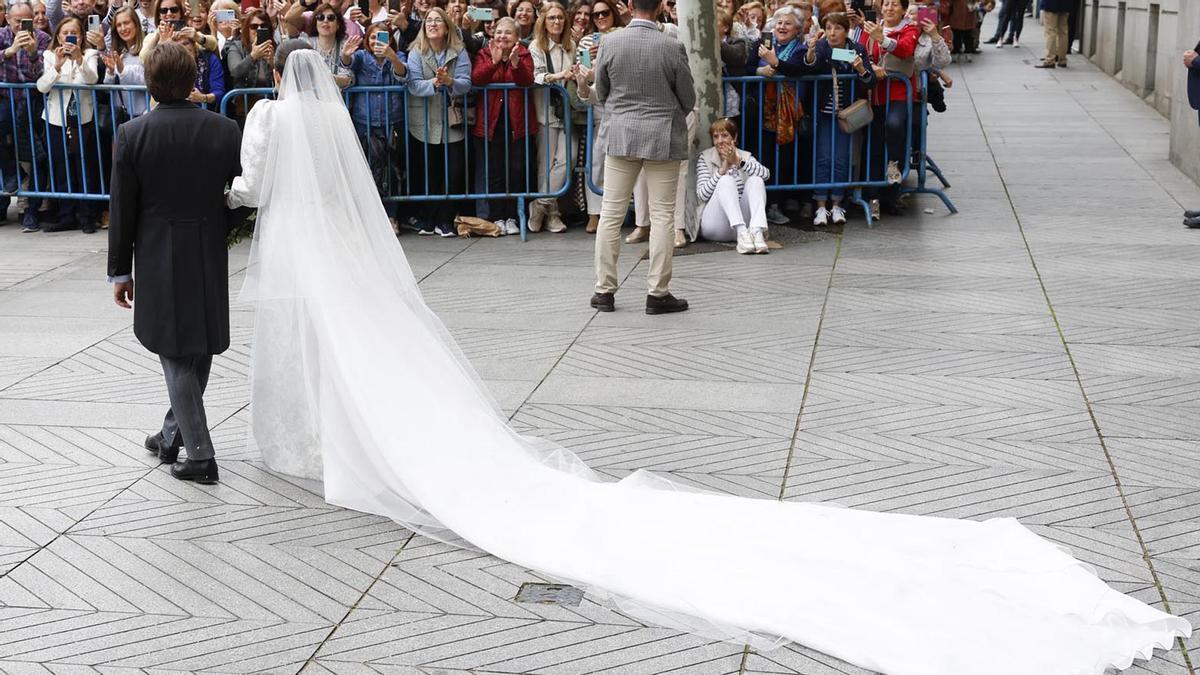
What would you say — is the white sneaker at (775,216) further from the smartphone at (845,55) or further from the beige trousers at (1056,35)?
the beige trousers at (1056,35)

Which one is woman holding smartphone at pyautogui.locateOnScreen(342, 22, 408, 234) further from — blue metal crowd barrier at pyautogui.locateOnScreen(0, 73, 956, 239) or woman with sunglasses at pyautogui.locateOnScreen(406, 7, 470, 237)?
woman with sunglasses at pyautogui.locateOnScreen(406, 7, 470, 237)

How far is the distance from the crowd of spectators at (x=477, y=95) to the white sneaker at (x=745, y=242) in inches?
13.3

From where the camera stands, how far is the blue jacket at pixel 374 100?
12.0m

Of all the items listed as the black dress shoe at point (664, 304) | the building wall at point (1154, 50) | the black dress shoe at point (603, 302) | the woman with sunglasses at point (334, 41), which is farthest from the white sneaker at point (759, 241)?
the building wall at point (1154, 50)

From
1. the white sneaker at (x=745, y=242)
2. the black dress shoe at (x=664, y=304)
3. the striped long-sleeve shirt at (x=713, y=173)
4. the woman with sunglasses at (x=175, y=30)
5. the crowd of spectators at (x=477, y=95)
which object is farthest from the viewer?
the crowd of spectators at (x=477, y=95)

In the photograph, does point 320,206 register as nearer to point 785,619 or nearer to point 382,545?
point 382,545

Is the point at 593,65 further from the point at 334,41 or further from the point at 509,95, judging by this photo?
the point at 334,41

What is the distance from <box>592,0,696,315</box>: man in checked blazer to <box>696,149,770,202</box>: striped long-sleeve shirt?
213 cm

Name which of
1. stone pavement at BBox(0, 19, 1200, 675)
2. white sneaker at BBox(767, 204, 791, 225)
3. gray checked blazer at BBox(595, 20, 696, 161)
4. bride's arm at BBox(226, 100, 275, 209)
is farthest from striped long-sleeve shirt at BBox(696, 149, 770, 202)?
bride's arm at BBox(226, 100, 275, 209)

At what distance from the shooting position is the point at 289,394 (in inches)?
248

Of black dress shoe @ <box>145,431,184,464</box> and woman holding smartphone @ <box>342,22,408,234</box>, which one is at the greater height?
woman holding smartphone @ <box>342,22,408,234</box>

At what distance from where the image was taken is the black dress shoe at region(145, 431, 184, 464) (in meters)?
6.44

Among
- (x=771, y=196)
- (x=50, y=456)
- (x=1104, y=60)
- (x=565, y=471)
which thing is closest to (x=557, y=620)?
(x=565, y=471)

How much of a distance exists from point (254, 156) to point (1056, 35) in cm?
2339
